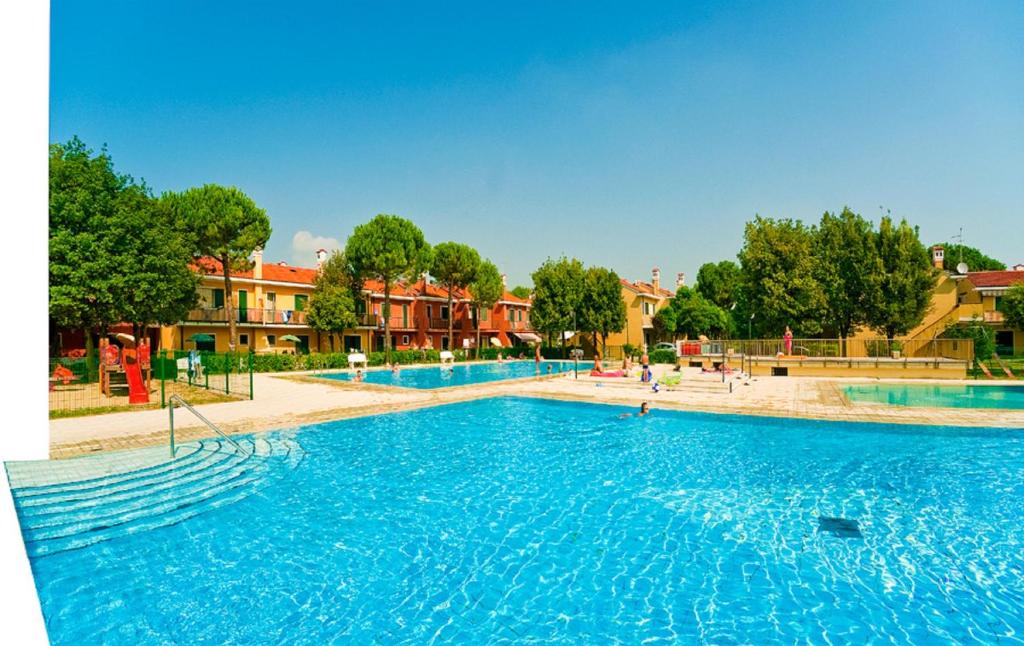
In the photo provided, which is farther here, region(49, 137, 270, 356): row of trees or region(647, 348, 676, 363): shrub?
region(647, 348, 676, 363): shrub

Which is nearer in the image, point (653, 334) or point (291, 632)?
point (291, 632)

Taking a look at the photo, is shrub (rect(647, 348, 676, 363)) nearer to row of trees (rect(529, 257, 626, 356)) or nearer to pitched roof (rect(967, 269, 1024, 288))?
row of trees (rect(529, 257, 626, 356))

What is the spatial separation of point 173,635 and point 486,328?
49.6 m

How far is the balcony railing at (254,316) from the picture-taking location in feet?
117

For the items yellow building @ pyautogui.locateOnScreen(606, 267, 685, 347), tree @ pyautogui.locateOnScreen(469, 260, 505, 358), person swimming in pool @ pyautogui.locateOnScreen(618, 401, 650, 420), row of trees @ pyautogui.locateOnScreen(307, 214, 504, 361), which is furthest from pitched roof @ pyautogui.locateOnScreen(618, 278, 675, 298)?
person swimming in pool @ pyautogui.locateOnScreen(618, 401, 650, 420)

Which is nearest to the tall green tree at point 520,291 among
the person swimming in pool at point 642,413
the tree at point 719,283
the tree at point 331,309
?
the tree at point 719,283

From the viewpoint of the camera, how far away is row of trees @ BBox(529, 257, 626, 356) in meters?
45.2

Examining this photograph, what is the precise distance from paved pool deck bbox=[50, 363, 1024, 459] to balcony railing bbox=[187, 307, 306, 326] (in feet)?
38.3

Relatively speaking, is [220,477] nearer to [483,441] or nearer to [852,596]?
[483,441]

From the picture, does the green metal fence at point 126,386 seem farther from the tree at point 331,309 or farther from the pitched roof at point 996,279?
the pitched roof at point 996,279

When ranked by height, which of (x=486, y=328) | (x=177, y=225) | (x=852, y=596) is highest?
(x=177, y=225)

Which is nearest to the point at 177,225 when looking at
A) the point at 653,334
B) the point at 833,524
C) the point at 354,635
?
the point at 354,635

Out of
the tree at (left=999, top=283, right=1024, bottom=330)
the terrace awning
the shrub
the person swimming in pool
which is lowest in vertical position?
the person swimming in pool

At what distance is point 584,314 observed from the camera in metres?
45.5
